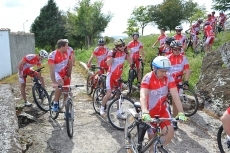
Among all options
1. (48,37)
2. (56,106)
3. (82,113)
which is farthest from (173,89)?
(48,37)

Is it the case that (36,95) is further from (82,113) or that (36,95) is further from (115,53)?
(115,53)

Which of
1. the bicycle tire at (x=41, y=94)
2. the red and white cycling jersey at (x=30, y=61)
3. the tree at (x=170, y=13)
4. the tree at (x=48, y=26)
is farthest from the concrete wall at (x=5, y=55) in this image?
the tree at (x=170, y=13)

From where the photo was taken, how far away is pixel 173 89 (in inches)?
173

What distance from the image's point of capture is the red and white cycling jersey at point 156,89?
4.41 meters

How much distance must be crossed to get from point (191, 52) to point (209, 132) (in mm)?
9468

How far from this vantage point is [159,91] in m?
4.46

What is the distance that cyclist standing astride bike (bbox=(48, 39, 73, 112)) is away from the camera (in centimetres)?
684

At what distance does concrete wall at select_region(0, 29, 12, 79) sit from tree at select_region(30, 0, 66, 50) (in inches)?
1070

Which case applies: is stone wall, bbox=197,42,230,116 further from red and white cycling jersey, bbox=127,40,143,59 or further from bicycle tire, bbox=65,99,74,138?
bicycle tire, bbox=65,99,74,138

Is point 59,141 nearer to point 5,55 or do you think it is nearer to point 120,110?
point 120,110

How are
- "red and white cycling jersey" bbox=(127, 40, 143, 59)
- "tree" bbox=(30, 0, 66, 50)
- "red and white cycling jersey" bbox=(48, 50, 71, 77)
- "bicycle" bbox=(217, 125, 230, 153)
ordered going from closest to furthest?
"bicycle" bbox=(217, 125, 230, 153)
"red and white cycling jersey" bbox=(48, 50, 71, 77)
"red and white cycling jersey" bbox=(127, 40, 143, 59)
"tree" bbox=(30, 0, 66, 50)

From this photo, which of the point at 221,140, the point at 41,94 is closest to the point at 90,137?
the point at 221,140

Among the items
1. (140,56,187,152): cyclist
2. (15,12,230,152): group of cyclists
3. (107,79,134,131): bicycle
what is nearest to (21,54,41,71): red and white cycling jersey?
(15,12,230,152): group of cyclists

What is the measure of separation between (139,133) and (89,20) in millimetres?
36768
